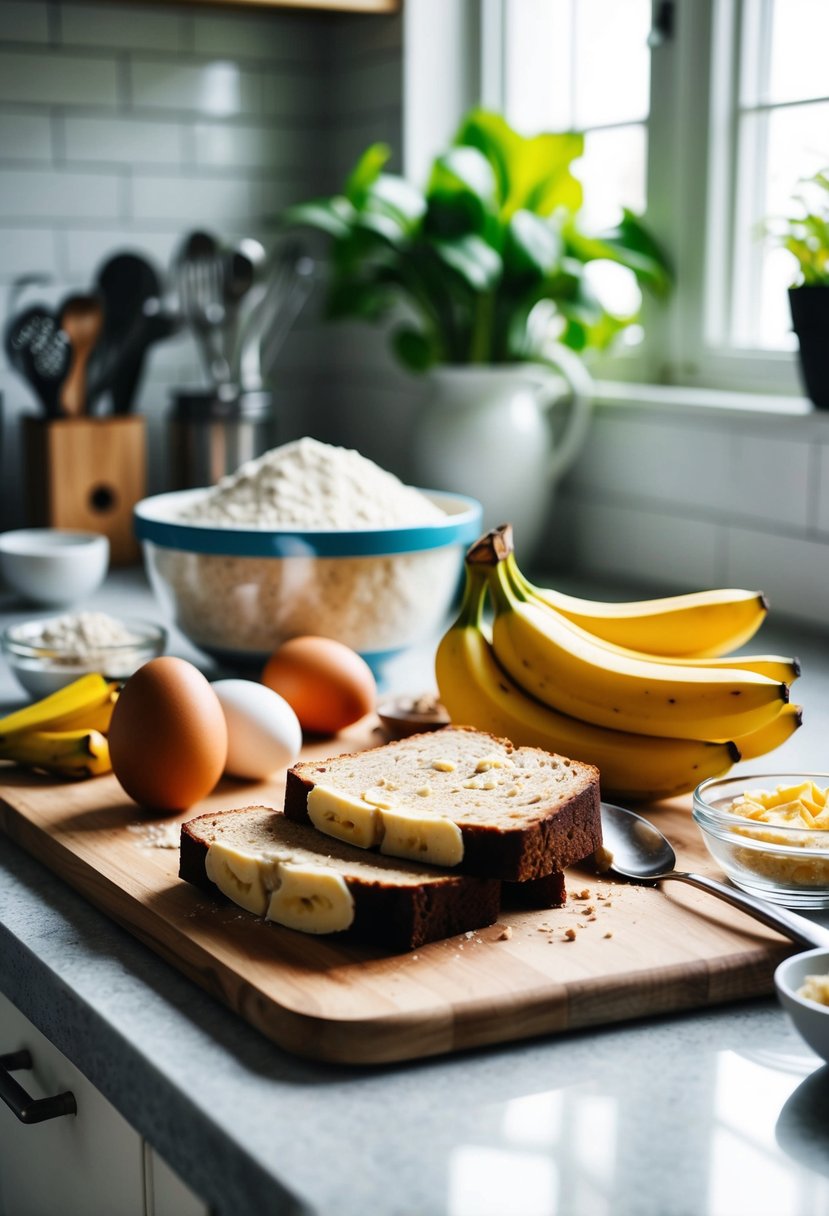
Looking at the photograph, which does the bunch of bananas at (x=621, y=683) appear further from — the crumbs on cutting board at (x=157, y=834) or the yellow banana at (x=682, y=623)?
the crumbs on cutting board at (x=157, y=834)

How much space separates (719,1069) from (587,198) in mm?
1535

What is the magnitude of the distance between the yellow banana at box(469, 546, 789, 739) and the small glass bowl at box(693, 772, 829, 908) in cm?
14

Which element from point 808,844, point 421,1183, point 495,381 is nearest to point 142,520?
point 495,381

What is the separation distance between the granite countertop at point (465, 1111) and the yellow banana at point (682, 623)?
39 centimetres

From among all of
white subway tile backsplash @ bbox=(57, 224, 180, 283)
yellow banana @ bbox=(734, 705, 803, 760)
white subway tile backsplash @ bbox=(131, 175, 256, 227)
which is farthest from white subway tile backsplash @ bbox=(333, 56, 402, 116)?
yellow banana @ bbox=(734, 705, 803, 760)

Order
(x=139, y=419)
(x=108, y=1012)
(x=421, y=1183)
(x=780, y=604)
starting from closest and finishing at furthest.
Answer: (x=421, y=1183) → (x=108, y=1012) → (x=780, y=604) → (x=139, y=419)

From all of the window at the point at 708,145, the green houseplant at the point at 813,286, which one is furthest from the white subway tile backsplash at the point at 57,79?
the green houseplant at the point at 813,286

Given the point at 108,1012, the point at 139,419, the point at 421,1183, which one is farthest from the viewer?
the point at 139,419

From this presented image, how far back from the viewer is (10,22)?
1.95m

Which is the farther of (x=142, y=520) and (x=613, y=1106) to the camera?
(x=142, y=520)

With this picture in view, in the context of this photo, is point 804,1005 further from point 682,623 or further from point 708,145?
point 708,145

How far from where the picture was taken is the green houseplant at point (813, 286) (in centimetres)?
140

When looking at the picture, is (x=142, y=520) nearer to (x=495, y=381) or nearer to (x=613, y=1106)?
(x=495, y=381)

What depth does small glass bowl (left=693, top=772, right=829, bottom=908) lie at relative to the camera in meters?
0.77
